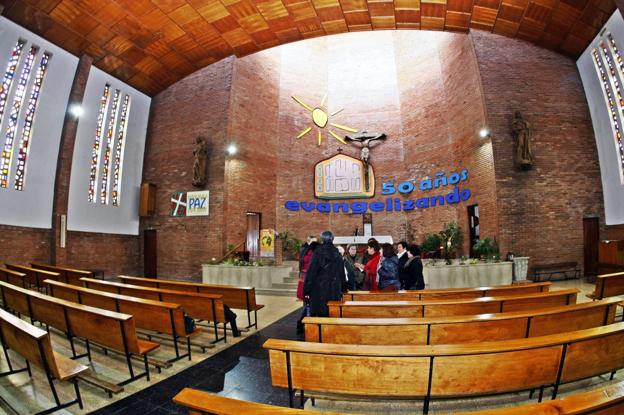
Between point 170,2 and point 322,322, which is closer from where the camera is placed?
point 322,322

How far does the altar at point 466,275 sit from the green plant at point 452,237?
1.98 meters

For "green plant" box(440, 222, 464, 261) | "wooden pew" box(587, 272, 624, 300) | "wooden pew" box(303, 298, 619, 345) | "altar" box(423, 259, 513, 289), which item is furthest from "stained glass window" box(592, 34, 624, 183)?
"wooden pew" box(303, 298, 619, 345)

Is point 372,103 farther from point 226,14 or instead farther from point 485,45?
point 226,14

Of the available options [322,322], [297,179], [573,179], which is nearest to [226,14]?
[297,179]

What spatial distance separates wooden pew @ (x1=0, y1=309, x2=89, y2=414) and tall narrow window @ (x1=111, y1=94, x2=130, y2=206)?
9626mm

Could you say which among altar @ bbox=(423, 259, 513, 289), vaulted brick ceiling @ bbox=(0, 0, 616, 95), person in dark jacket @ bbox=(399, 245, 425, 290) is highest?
vaulted brick ceiling @ bbox=(0, 0, 616, 95)

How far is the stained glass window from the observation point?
8156 millimetres

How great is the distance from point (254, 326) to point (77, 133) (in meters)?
9.57

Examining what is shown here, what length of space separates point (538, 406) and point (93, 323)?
3.43m

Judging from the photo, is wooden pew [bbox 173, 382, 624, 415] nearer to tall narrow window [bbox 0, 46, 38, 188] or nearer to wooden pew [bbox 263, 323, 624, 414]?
wooden pew [bbox 263, 323, 624, 414]

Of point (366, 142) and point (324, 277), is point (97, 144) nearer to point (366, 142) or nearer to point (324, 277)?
point (366, 142)

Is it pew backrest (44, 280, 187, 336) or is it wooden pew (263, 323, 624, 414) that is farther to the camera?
pew backrest (44, 280, 187, 336)

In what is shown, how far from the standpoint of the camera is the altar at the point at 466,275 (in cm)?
790

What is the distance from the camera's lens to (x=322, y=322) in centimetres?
236
